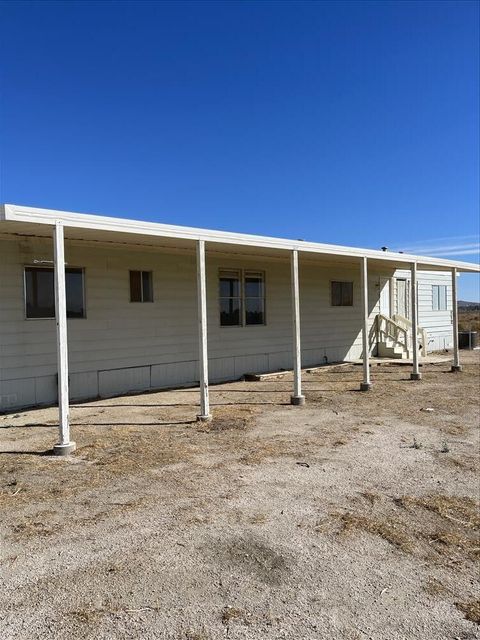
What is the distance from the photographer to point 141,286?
33.6 ft

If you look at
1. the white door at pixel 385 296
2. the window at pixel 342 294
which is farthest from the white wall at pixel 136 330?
the white door at pixel 385 296

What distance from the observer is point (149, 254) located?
10.2m

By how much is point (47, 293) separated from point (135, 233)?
265 cm

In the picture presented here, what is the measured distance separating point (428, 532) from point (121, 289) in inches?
284

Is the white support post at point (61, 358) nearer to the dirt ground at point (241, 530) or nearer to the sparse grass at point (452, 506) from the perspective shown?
the dirt ground at point (241, 530)

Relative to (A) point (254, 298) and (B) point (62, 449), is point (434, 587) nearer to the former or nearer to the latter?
(B) point (62, 449)

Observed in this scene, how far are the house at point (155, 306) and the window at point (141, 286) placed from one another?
0.07ft

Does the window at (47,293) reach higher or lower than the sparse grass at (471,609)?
higher

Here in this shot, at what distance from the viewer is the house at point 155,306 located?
24.6ft

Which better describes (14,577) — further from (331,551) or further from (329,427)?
(329,427)

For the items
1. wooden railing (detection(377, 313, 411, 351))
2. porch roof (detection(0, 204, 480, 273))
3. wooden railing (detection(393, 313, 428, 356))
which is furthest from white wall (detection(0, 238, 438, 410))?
wooden railing (detection(393, 313, 428, 356))

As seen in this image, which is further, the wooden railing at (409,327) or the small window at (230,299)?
the wooden railing at (409,327)

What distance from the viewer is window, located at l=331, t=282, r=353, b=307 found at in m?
14.8

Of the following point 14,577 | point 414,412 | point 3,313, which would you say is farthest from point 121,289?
point 14,577
